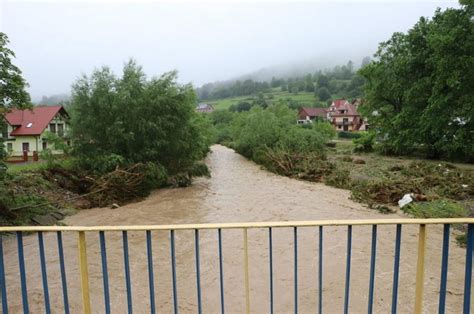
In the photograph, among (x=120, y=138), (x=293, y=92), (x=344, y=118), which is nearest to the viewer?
(x=120, y=138)

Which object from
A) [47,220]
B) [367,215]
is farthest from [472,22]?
[47,220]

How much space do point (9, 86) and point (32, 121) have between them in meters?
20.9

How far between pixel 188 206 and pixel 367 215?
7144 millimetres

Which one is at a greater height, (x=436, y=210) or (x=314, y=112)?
(x=314, y=112)

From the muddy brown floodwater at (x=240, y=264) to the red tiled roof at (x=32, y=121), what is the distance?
17.0 metres

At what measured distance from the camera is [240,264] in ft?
24.8

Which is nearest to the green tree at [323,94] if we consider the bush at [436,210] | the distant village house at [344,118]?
the distant village house at [344,118]

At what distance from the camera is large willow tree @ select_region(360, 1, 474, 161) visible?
66.9 ft

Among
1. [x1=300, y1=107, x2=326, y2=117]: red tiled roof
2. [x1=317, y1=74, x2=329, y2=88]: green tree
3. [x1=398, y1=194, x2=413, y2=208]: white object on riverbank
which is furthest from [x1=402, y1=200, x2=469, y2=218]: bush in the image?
[x1=317, y1=74, x2=329, y2=88]: green tree

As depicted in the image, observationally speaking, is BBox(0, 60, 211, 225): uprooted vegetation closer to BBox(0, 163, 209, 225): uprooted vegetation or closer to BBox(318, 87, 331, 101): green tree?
BBox(0, 163, 209, 225): uprooted vegetation

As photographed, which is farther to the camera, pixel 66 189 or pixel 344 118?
pixel 344 118

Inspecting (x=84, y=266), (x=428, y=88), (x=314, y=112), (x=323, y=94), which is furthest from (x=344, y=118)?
(x=84, y=266)

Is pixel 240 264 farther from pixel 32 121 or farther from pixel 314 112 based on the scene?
pixel 314 112

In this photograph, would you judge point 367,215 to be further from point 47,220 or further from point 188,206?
point 47,220
